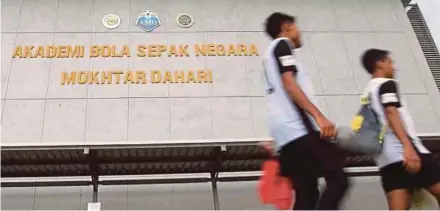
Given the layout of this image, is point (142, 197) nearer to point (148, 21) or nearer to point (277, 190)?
point (148, 21)

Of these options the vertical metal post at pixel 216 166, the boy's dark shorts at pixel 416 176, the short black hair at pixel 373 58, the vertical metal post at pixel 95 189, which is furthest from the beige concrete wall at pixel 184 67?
the boy's dark shorts at pixel 416 176

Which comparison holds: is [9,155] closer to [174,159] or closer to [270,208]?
[174,159]

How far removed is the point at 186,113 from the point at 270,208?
2238 millimetres

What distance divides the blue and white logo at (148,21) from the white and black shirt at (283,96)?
22.4 feet

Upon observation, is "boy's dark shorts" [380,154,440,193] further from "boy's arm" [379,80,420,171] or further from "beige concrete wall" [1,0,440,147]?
"beige concrete wall" [1,0,440,147]

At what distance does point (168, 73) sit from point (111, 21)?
5.50 feet

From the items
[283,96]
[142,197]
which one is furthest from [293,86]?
[142,197]

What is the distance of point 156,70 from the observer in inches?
359

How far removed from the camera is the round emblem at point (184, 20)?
31.7ft

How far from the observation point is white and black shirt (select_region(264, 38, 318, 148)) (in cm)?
283

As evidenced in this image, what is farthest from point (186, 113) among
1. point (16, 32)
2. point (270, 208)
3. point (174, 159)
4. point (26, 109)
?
point (16, 32)

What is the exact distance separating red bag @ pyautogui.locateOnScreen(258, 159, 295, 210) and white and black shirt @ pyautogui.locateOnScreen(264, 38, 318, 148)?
23 centimetres

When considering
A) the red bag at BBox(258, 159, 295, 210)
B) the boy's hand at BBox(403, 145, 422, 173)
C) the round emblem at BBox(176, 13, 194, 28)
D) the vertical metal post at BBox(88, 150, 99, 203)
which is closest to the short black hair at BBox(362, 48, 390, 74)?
the boy's hand at BBox(403, 145, 422, 173)

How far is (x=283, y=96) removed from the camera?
9.67 feet
